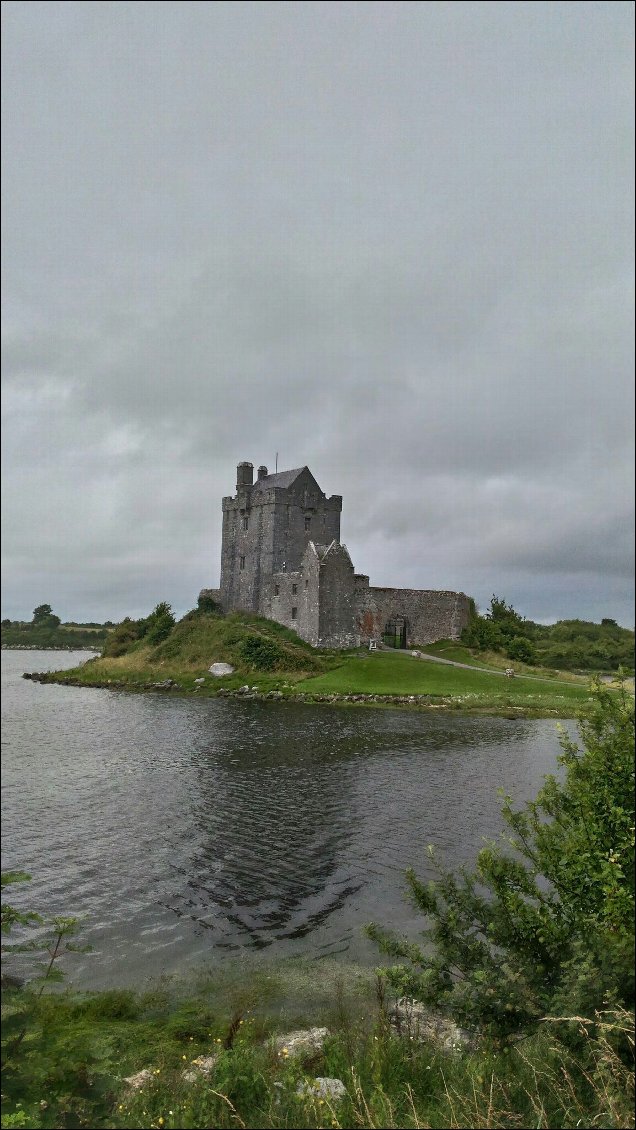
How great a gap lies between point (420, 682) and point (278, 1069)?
38.3 m

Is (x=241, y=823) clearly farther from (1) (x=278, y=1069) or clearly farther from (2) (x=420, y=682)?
(2) (x=420, y=682)

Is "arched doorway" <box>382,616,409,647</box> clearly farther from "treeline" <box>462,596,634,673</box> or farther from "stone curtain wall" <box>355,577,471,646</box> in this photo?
"treeline" <box>462,596,634,673</box>

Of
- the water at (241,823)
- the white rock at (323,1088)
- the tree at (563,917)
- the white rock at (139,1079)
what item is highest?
the tree at (563,917)

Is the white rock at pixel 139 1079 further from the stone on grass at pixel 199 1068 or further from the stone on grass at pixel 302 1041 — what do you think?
the stone on grass at pixel 302 1041

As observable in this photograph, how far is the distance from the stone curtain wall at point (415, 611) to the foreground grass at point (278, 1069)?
Answer: 50.4 metres

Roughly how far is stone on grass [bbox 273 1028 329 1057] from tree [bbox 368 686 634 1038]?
194 cm

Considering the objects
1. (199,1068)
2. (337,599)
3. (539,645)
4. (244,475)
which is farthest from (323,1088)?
(539,645)

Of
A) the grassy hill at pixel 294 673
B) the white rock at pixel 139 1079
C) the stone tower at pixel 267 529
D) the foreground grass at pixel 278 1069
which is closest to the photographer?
the foreground grass at pixel 278 1069

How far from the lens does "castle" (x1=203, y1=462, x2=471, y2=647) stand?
188 ft

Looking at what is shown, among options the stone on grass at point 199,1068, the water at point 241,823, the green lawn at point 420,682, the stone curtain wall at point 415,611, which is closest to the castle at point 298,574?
the stone curtain wall at point 415,611

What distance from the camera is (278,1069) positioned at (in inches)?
268

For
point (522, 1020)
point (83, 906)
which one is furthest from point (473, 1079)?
point (83, 906)

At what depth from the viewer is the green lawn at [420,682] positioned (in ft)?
137

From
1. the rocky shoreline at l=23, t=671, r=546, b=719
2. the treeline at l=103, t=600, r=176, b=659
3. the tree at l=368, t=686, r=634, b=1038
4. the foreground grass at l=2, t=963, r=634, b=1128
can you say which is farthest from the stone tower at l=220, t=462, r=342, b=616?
the tree at l=368, t=686, r=634, b=1038
